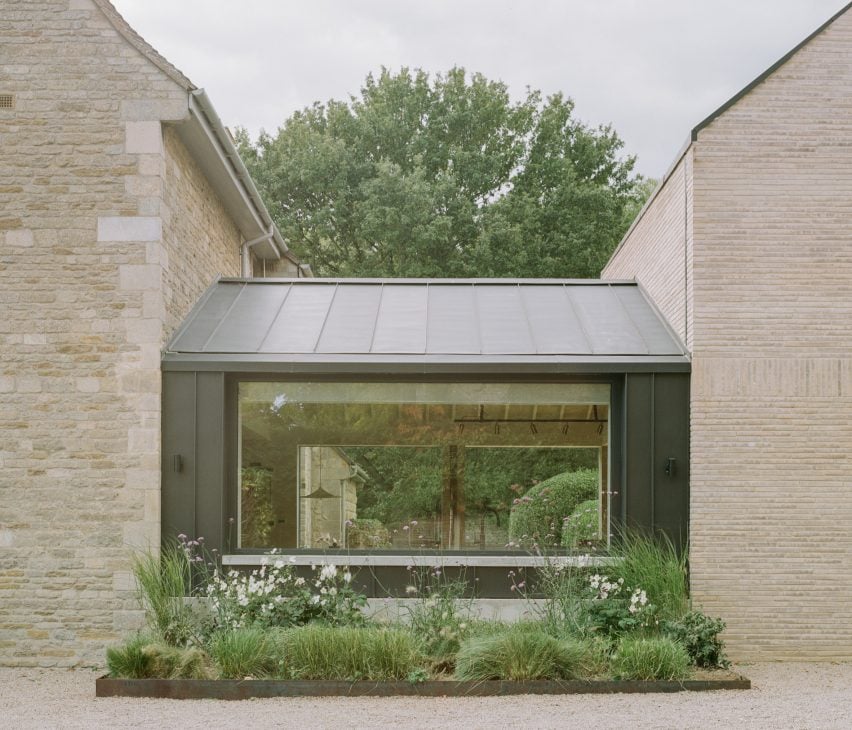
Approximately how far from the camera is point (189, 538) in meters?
9.19

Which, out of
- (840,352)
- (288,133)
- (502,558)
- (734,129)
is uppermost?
(288,133)

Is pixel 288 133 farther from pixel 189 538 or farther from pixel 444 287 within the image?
pixel 189 538

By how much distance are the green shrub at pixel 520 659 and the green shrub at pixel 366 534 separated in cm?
208

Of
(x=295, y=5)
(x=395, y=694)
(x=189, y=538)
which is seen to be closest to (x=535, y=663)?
(x=395, y=694)

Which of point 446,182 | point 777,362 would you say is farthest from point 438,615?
point 446,182

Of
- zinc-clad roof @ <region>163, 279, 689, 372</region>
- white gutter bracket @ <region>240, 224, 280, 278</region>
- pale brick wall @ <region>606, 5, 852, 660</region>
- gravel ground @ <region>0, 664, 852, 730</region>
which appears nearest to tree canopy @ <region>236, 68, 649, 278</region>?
white gutter bracket @ <region>240, 224, 280, 278</region>

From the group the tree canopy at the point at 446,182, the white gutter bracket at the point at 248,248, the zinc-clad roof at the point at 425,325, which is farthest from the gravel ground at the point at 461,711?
the tree canopy at the point at 446,182

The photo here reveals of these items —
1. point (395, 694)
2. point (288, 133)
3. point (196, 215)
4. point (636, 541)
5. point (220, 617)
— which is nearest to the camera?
point (395, 694)

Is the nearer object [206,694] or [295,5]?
[206,694]

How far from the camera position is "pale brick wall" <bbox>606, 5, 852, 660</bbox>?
913 cm

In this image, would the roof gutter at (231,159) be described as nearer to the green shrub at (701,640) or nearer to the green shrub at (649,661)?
the green shrub at (649,661)

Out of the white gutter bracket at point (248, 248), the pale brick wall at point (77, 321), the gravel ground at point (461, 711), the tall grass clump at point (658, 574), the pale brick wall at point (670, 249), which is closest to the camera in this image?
the gravel ground at point (461, 711)

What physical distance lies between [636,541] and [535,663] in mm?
2267

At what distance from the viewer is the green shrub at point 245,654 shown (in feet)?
24.6
